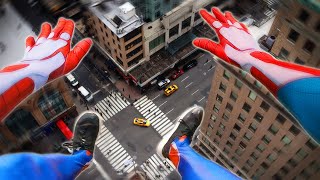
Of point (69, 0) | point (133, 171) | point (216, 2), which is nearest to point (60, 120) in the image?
point (133, 171)

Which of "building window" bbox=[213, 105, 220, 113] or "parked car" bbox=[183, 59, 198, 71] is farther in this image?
"parked car" bbox=[183, 59, 198, 71]

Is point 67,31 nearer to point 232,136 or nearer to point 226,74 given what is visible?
point 226,74

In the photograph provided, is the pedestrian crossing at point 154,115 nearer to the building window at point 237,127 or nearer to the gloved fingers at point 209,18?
the building window at point 237,127

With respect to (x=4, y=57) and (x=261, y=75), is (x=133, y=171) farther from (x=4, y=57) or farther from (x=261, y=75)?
(x=261, y=75)

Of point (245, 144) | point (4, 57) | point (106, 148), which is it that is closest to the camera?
point (245, 144)

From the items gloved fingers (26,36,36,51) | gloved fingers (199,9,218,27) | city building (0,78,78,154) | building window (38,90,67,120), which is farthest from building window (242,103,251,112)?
building window (38,90,67,120)

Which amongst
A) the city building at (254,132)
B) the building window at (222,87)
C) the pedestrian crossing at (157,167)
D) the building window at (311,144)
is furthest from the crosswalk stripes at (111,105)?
the building window at (311,144)

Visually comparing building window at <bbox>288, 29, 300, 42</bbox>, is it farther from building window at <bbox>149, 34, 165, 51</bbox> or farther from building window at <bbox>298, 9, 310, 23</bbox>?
building window at <bbox>149, 34, 165, 51</bbox>
